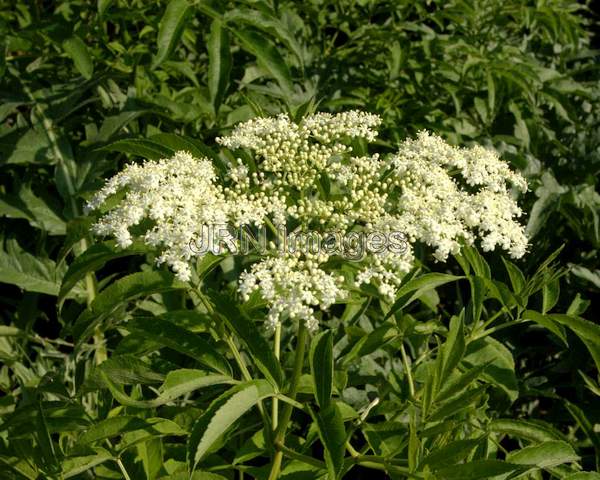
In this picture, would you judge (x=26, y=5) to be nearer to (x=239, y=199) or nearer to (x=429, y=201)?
(x=239, y=199)

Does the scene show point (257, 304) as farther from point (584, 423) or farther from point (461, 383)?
point (584, 423)

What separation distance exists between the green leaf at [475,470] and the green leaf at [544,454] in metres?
0.23

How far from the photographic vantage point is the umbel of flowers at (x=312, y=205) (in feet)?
5.65

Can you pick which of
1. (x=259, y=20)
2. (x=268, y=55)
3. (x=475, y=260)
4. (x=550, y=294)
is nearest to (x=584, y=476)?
(x=550, y=294)

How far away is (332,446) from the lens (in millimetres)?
1502

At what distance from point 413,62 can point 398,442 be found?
2.17 meters

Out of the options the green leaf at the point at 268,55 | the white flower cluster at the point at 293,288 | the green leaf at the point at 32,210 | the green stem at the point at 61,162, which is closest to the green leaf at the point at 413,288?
the white flower cluster at the point at 293,288

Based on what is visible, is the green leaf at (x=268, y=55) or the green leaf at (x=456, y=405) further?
the green leaf at (x=268, y=55)

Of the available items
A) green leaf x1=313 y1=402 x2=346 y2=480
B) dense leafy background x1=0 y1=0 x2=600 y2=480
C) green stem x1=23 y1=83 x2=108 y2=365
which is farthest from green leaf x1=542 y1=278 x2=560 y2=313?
green stem x1=23 y1=83 x2=108 y2=365

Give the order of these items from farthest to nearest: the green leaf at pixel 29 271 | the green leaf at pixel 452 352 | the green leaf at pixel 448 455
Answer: the green leaf at pixel 29 271 → the green leaf at pixel 452 352 → the green leaf at pixel 448 455

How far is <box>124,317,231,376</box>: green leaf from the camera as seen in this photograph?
66.6 inches

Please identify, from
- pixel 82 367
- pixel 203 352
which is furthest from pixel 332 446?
pixel 82 367

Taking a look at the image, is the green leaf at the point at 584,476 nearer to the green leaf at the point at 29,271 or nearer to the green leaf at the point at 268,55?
the green leaf at the point at 268,55

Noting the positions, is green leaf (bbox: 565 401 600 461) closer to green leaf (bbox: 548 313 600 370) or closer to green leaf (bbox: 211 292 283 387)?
green leaf (bbox: 548 313 600 370)
